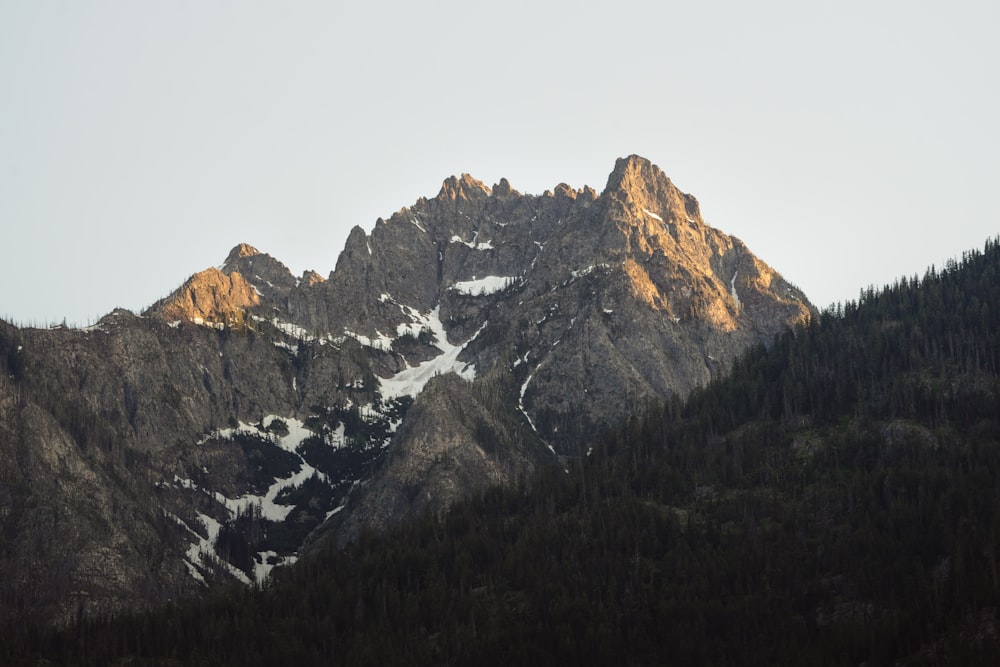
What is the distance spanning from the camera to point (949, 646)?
7431 inches

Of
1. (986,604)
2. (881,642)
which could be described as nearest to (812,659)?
(881,642)

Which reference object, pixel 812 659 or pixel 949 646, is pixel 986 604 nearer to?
pixel 949 646

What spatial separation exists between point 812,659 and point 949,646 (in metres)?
22.6

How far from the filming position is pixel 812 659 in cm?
19775

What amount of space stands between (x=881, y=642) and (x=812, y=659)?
11.9 m

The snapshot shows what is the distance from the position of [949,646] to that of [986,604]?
14.8 meters

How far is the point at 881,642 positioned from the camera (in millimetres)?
195375

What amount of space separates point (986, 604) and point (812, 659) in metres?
31.8

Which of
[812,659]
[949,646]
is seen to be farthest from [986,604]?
[812,659]

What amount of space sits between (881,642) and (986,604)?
798 inches

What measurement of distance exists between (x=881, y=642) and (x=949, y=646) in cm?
1124

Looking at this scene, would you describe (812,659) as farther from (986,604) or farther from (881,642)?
(986,604)
